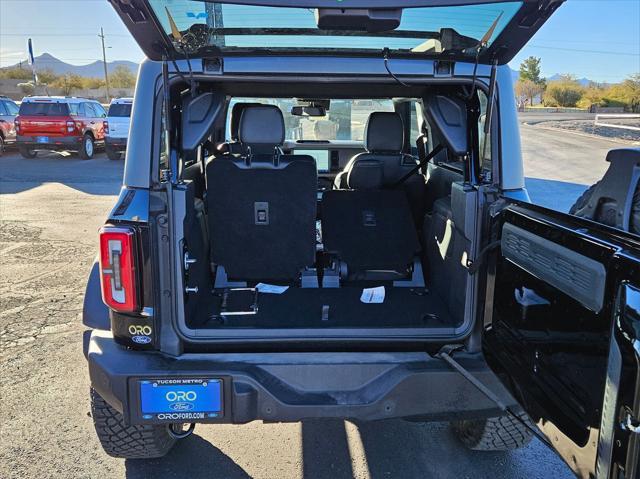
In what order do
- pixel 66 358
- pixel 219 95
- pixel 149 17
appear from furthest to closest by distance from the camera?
pixel 66 358, pixel 219 95, pixel 149 17

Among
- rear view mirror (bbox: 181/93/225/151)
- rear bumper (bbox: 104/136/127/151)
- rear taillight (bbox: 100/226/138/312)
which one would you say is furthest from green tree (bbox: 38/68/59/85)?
rear taillight (bbox: 100/226/138/312)

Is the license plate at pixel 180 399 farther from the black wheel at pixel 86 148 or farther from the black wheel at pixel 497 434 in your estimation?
the black wheel at pixel 86 148

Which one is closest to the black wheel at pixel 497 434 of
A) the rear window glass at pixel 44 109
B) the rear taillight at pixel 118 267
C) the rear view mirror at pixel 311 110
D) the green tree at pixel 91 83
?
the rear taillight at pixel 118 267

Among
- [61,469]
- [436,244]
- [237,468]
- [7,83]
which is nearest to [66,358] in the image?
[61,469]

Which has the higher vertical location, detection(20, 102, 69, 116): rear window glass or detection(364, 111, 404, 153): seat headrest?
detection(20, 102, 69, 116): rear window glass

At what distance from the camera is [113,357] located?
7.50 ft

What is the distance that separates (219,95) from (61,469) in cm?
207

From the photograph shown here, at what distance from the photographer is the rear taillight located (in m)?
2.20

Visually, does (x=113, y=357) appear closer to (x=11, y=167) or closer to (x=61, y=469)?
(x=61, y=469)

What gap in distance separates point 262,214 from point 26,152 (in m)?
16.9

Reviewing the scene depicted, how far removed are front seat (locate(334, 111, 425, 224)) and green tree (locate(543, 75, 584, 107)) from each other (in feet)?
182

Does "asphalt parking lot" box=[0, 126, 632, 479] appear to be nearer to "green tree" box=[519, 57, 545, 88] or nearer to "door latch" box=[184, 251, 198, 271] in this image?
"door latch" box=[184, 251, 198, 271]

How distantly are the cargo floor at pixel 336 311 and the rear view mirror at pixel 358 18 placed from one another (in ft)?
4.38

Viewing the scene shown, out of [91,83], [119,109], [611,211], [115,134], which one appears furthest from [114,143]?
[91,83]
